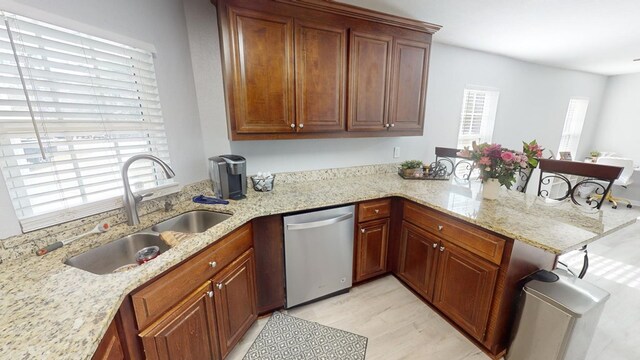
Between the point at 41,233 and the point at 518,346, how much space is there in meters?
2.68

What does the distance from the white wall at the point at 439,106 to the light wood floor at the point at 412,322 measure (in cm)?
129

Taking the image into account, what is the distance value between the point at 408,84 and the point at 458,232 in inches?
55.3

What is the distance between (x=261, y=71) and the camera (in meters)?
1.73

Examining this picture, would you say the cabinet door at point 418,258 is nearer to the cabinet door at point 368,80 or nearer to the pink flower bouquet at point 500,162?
the pink flower bouquet at point 500,162

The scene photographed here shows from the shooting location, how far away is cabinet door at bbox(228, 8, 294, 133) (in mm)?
1638

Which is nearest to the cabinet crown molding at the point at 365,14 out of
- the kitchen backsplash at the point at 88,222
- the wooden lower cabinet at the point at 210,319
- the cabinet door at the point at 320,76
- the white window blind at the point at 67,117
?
the cabinet door at the point at 320,76

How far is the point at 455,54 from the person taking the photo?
296cm

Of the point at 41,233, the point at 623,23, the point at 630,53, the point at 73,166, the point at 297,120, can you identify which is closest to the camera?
the point at 41,233

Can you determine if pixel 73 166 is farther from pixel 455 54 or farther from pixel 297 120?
pixel 455 54

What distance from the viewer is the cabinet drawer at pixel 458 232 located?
4.75 feet

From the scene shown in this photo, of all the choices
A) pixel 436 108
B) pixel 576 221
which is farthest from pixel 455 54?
pixel 576 221

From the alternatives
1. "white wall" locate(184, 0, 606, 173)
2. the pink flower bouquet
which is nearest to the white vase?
the pink flower bouquet

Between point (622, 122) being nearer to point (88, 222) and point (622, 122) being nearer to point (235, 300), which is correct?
point (235, 300)

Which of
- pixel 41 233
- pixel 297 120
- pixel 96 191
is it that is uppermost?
pixel 297 120
